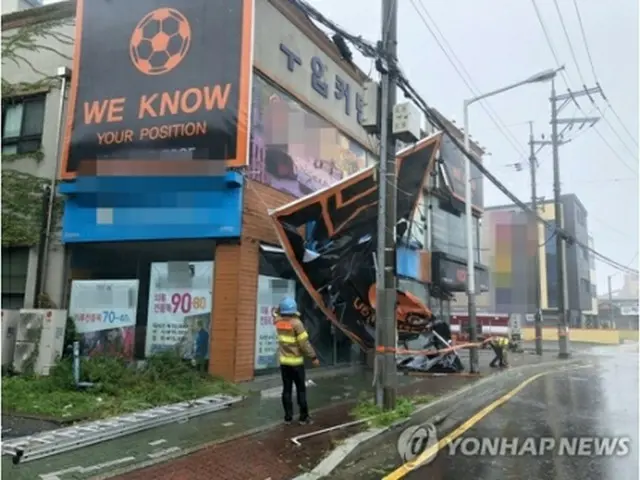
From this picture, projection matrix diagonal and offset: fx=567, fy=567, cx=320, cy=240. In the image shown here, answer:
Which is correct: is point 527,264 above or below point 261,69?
below

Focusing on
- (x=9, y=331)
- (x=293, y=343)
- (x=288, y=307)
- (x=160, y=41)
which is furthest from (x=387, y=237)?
(x=9, y=331)

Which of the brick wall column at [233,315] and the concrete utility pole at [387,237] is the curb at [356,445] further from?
the brick wall column at [233,315]

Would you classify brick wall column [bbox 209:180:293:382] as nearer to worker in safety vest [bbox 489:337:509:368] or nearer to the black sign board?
the black sign board

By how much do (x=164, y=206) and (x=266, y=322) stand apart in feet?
10.5

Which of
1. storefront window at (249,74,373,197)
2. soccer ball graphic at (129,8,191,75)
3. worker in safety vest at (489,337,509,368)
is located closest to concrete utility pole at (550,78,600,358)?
worker in safety vest at (489,337,509,368)

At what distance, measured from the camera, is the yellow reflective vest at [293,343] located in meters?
8.13

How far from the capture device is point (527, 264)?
28484 millimetres

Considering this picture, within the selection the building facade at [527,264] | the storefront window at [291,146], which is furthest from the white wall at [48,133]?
the building facade at [527,264]

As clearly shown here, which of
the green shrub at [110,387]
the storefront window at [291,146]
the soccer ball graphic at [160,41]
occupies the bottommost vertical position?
the green shrub at [110,387]

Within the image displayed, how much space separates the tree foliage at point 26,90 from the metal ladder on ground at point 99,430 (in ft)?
20.5

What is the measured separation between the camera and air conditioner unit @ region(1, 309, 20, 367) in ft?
37.4

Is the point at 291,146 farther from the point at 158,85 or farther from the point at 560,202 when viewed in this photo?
the point at 560,202

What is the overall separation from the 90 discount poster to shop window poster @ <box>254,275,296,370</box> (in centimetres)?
109

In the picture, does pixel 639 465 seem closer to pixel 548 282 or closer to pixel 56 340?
pixel 56 340
